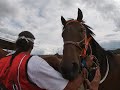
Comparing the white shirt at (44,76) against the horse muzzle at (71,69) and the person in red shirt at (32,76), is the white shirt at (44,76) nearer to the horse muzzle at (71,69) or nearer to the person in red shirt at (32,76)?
the person in red shirt at (32,76)

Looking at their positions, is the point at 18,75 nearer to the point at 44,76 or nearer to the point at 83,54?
the point at 44,76

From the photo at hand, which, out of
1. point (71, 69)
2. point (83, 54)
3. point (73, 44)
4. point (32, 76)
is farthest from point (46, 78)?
point (83, 54)

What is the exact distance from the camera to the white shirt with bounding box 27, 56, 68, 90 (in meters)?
2.81

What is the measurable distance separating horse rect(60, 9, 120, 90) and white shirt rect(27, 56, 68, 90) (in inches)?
23.5

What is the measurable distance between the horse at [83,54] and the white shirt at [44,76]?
1.96 feet

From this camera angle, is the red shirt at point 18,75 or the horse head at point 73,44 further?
the horse head at point 73,44

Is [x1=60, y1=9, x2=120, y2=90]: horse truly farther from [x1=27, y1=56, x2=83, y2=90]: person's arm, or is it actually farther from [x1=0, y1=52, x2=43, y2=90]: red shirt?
[x1=0, y1=52, x2=43, y2=90]: red shirt

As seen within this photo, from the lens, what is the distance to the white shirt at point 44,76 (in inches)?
111

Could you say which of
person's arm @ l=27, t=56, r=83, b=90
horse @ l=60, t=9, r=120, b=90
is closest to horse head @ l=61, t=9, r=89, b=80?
horse @ l=60, t=9, r=120, b=90

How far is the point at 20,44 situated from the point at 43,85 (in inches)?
25.6

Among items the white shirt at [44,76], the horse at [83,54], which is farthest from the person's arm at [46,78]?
the horse at [83,54]

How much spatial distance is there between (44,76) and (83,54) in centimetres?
160

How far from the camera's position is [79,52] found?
13.9 feet

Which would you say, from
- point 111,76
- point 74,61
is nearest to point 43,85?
point 74,61
